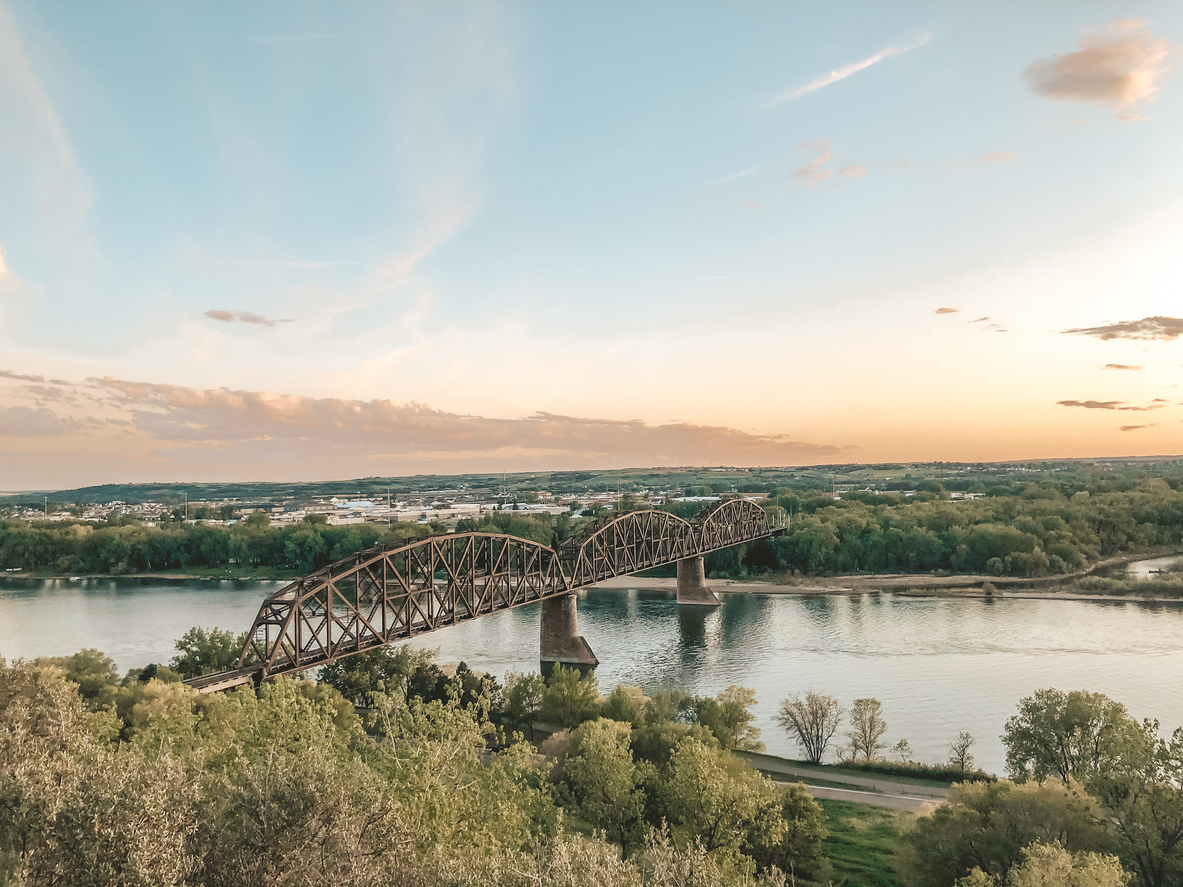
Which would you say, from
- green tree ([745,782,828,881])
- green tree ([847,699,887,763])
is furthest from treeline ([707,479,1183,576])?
green tree ([745,782,828,881])

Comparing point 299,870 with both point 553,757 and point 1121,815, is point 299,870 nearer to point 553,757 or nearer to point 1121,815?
point 553,757

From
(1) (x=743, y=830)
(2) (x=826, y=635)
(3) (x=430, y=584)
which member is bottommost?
(2) (x=826, y=635)

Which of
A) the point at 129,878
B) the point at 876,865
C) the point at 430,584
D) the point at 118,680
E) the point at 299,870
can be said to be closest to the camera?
the point at 129,878

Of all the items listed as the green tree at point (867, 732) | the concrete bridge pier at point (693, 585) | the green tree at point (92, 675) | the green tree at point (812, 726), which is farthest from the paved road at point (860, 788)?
the concrete bridge pier at point (693, 585)

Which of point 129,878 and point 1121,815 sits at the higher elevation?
point 129,878

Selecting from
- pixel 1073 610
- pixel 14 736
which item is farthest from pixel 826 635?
pixel 14 736

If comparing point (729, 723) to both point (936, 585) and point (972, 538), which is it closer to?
point (936, 585)

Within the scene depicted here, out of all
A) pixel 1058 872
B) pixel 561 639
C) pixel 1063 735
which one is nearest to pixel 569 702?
pixel 1063 735
